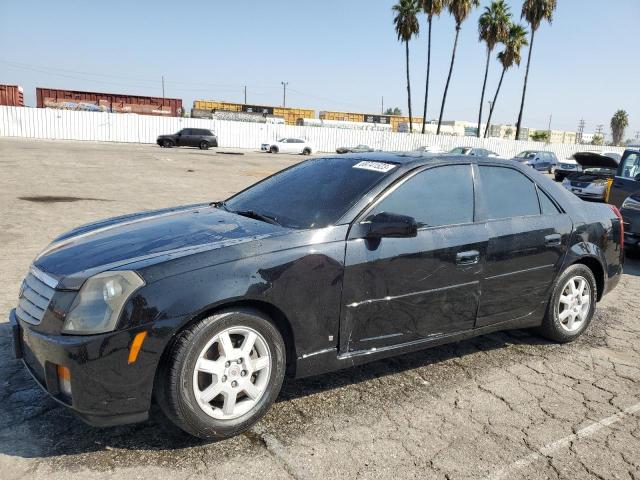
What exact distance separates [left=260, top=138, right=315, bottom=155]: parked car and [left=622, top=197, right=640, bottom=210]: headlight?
3174 cm

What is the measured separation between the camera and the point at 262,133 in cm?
4203

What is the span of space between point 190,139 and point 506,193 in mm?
34460

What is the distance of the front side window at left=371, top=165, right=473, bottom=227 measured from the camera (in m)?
3.35

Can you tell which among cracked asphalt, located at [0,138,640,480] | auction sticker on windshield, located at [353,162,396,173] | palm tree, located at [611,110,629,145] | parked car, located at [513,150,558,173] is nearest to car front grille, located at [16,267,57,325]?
cracked asphalt, located at [0,138,640,480]

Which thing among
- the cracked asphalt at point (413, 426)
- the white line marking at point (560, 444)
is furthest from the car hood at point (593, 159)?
the white line marking at point (560, 444)

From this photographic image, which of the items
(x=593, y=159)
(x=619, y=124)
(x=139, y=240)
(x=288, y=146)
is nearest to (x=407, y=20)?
(x=288, y=146)

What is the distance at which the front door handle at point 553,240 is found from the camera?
4.00 meters

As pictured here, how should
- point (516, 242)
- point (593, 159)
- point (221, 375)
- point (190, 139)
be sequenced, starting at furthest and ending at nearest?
1. point (190, 139)
2. point (593, 159)
3. point (516, 242)
4. point (221, 375)

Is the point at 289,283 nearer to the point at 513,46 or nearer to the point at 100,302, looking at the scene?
the point at 100,302

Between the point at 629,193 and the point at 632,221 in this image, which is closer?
the point at 632,221

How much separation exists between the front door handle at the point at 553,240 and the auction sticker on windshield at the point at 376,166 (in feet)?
4.72

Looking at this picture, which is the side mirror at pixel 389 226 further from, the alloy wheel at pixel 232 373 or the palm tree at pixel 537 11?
the palm tree at pixel 537 11

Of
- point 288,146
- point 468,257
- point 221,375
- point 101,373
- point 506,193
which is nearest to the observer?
point 101,373

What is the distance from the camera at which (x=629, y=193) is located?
788 centimetres
